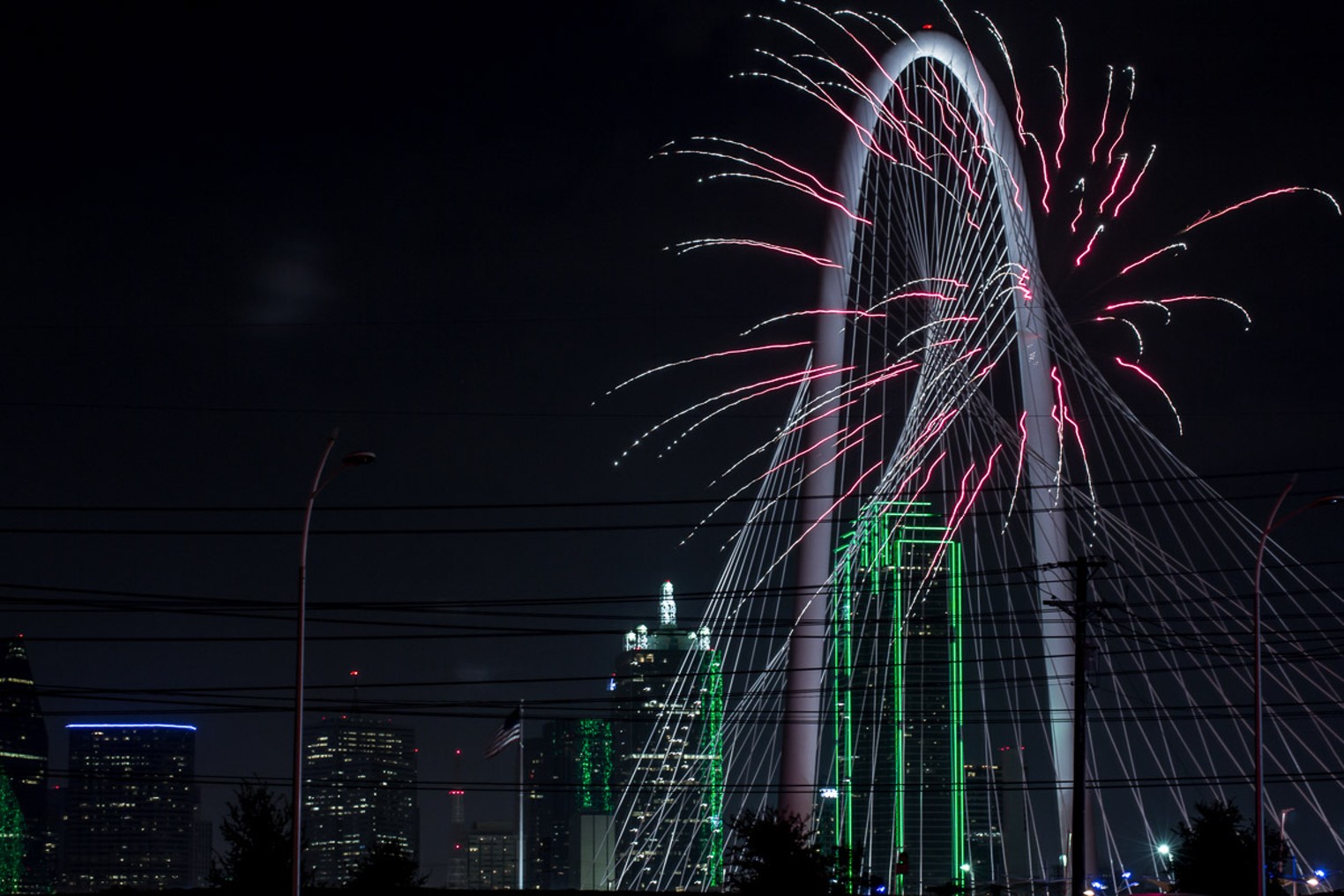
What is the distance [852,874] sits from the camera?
49.9 metres

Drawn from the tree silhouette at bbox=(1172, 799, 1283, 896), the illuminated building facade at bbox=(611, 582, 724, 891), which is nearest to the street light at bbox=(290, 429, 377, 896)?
the illuminated building facade at bbox=(611, 582, 724, 891)

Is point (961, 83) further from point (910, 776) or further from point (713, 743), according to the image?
point (910, 776)

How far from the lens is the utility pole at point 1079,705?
133 feet

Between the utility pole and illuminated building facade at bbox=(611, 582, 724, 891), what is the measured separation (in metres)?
8.89

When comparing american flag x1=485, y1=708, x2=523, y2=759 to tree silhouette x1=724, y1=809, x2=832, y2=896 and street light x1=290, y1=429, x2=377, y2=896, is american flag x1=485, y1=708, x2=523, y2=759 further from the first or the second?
street light x1=290, y1=429, x2=377, y2=896

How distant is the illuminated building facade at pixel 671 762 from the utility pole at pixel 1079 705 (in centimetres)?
889

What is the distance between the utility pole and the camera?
4069 cm

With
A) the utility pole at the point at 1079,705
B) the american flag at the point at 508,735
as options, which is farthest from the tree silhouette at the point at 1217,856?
the american flag at the point at 508,735

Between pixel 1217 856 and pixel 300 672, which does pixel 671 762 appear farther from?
pixel 300 672

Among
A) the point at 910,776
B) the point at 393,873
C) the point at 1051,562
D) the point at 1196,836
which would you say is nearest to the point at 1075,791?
the point at 1051,562

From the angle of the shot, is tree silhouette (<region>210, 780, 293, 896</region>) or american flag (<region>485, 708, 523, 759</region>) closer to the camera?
tree silhouette (<region>210, 780, 293, 896</region>)

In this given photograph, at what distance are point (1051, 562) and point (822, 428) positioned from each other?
7.02 meters

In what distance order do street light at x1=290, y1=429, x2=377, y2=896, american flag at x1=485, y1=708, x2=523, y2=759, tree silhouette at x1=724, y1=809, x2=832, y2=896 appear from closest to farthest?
street light at x1=290, y1=429, x2=377, y2=896, tree silhouette at x1=724, y1=809, x2=832, y2=896, american flag at x1=485, y1=708, x2=523, y2=759

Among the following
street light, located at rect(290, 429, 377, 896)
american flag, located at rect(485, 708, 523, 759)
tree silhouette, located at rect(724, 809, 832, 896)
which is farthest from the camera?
american flag, located at rect(485, 708, 523, 759)
